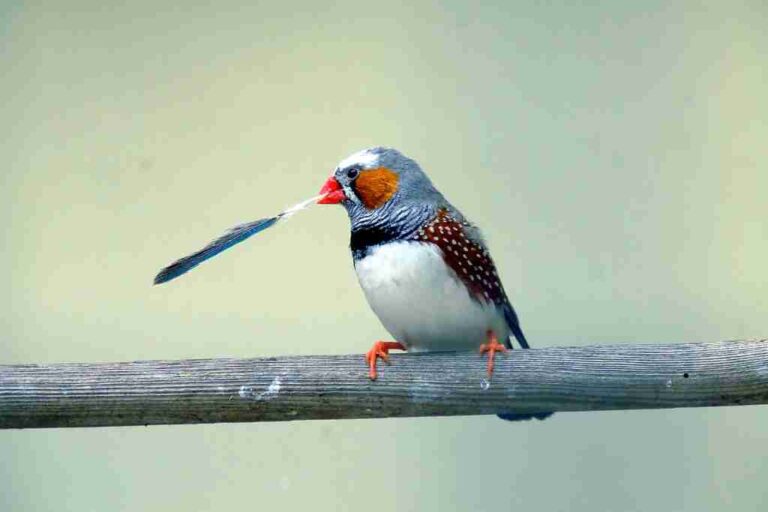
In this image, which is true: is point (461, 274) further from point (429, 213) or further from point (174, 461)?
point (174, 461)

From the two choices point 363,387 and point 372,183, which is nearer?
point 363,387

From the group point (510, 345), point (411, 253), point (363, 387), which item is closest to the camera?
point (363, 387)

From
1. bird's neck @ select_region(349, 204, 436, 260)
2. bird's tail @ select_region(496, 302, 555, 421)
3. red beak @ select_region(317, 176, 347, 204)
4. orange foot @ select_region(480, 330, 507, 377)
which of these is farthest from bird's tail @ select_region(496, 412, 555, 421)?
red beak @ select_region(317, 176, 347, 204)

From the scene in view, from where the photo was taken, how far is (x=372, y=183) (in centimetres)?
202

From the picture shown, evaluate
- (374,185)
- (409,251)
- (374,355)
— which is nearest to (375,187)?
(374,185)

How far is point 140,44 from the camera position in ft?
8.79

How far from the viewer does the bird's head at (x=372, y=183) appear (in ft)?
6.63

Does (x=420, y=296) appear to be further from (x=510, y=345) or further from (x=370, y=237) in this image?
(x=510, y=345)

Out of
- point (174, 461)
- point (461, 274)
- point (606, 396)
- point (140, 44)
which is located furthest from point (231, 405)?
A: point (140, 44)

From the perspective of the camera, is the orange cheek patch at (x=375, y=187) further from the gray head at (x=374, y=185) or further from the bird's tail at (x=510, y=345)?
the bird's tail at (x=510, y=345)

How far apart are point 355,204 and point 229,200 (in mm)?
713

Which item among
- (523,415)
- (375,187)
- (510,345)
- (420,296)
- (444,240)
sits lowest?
(523,415)

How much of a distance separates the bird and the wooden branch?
0.10 metres

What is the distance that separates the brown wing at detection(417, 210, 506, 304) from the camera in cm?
201
